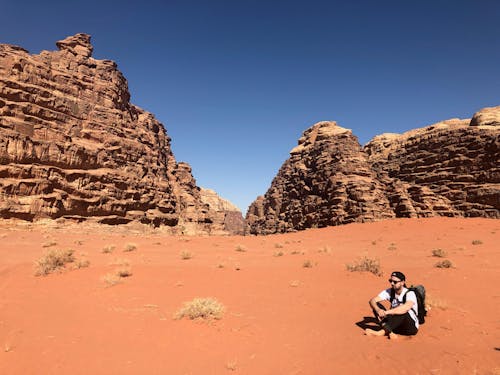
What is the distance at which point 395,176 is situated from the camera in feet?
150

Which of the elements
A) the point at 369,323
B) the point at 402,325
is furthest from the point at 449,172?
the point at 402,325

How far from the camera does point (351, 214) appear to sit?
41469mm

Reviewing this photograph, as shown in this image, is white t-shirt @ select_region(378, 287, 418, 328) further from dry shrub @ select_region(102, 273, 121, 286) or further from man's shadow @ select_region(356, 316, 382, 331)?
dry shrub @ select_region(102, 273, 121, 286)

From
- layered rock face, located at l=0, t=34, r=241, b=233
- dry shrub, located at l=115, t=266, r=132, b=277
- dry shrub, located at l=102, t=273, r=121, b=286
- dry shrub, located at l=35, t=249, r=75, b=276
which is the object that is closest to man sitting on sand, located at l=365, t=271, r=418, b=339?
dry shrub, located at l=102, t=273, r=121, b=286

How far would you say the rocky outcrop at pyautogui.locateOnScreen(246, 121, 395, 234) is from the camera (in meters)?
41.9

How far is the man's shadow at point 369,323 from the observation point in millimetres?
5883

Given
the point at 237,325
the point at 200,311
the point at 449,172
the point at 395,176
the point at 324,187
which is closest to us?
the point at 237,325

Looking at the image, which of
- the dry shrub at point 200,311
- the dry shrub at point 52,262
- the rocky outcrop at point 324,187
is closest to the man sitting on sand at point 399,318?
the dry shrub at point 200,311

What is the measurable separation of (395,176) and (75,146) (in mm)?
45895

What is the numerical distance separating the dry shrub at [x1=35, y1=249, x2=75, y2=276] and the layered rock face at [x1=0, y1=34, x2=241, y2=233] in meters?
29.3

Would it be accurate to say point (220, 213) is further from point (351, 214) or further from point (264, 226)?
point (351, 214)

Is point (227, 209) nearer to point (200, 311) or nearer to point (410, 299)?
point (200, 311)

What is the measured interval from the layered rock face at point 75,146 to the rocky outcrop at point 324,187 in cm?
1707

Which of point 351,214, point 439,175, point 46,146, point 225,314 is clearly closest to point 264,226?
point 351,214
